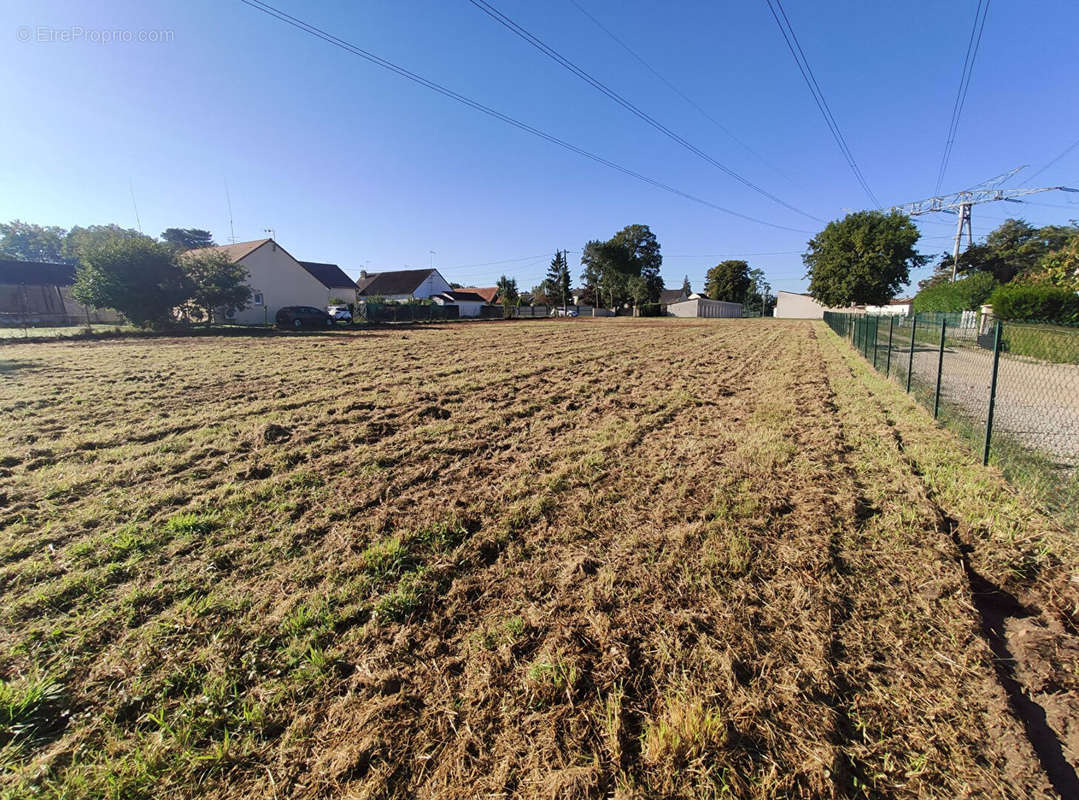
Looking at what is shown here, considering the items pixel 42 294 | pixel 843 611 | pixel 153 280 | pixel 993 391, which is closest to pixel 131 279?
pixel 153 280

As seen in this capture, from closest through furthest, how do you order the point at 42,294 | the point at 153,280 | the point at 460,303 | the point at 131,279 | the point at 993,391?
1. the point at 993,391
2. the point at 131,279
3. the point at 153,280
4. the point at 42,294
5. the point at 460,303

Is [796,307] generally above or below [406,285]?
below

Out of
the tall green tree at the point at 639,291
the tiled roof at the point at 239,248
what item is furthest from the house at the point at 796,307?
the tiled roof at the point at 239,248

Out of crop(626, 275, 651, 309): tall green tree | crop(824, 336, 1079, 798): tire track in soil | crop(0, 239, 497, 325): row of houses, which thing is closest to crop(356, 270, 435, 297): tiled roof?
crop(0, 239, 497, 325): row of houses

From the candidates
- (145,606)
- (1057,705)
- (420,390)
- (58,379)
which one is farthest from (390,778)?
(58,379)

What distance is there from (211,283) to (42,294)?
18.4 m

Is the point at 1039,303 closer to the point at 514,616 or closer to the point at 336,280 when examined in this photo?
the point at 514,616

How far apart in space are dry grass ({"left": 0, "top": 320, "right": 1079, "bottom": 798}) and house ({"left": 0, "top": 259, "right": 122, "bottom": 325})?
3460 centimetres

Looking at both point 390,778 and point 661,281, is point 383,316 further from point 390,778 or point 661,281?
point 661,281

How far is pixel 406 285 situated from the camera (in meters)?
52.1

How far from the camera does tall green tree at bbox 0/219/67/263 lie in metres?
58.7

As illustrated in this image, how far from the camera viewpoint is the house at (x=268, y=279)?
29.1 m

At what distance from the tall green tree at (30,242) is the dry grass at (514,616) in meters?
85.1

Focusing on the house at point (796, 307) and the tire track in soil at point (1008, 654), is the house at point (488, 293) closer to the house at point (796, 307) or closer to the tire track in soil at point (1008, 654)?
the house at point (796, 307)
